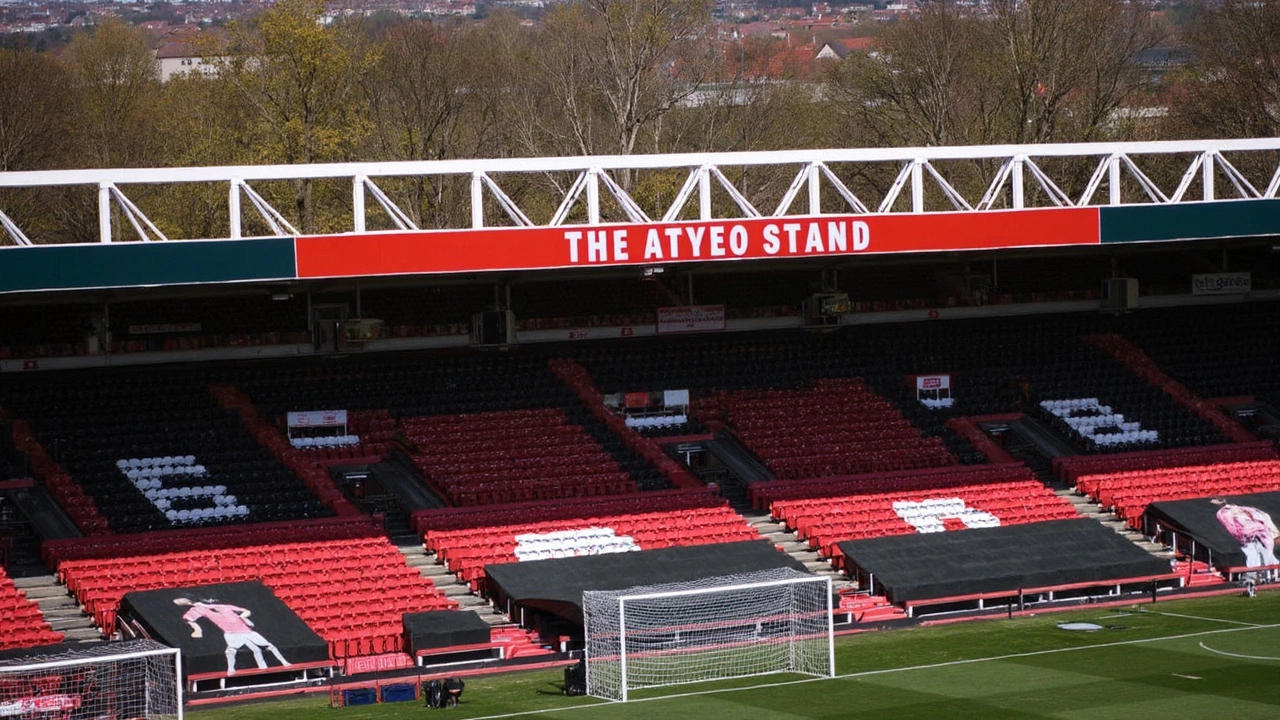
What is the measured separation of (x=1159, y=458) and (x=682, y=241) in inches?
550

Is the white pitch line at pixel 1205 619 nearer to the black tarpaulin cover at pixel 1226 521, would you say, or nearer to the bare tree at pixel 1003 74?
the black tarpaulin cover at pixel 1226 521

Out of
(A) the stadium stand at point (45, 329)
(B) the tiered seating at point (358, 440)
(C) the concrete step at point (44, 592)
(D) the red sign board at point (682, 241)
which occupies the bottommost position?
(C) the concrete step at point (44, 592)

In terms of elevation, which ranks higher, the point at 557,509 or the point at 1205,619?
the point at 557,509

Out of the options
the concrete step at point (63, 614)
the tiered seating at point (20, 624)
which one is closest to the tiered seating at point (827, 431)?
the concrete step at point (63, 614)

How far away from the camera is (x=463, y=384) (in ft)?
132

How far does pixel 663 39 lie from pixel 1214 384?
18609 millimetres

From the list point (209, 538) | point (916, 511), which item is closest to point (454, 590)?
point (209, 538)

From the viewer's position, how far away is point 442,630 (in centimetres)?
2998

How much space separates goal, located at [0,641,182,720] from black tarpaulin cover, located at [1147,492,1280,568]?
875 inches

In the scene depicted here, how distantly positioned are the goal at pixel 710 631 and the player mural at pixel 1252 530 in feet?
37.7

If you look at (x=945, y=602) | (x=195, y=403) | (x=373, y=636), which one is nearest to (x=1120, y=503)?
(x=945, y=602)

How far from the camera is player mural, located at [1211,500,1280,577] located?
36844 mm

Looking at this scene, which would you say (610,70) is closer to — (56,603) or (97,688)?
(56,603)

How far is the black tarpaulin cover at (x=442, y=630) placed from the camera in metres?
29.9
